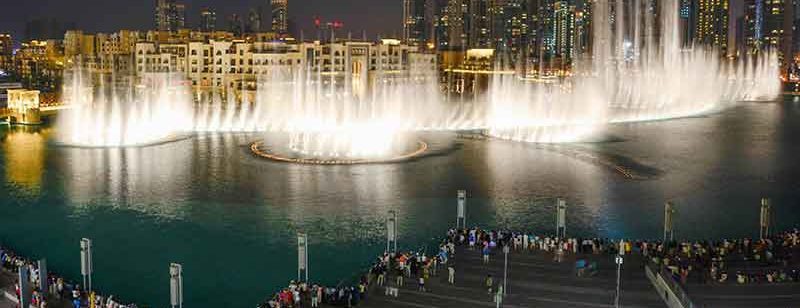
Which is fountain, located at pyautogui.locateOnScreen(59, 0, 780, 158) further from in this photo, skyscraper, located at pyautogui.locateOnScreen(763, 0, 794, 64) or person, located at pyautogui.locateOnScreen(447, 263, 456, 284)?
skyscraper, located at pyautogui.locateOnScreen(763, 0, 794, 64)

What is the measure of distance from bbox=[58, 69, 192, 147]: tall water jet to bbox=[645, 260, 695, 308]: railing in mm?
45284

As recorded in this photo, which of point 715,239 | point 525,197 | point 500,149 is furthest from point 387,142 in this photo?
point 715,239

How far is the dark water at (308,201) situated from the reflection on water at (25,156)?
0.25 m

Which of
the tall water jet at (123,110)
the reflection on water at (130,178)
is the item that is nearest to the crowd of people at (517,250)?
the reflection on water at (130,178)

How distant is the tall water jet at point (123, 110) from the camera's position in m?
63.5

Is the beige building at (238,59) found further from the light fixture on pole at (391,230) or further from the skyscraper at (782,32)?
the skyscraper at (782,32)

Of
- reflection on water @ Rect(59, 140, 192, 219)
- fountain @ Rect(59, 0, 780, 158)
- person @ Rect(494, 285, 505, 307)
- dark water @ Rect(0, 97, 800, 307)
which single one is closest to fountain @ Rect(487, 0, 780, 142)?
fountain @ Rect(59, 0, 780, 158)

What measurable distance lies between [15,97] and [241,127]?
25242 mm

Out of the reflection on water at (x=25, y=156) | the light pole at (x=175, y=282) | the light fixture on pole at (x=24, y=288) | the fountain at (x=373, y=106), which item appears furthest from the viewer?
the fountain at (x=373, y=106)

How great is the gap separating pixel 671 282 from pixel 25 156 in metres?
46.7

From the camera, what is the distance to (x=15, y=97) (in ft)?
256

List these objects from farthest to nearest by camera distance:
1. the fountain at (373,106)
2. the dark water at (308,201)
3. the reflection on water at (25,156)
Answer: the fountain at (373,106) < the reflection on water at (25,156) < the dark water at (308,201)

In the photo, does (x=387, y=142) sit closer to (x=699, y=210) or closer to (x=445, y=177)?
(x=445, y=177)

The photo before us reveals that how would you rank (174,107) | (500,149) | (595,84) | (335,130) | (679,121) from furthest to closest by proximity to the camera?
(595,84)
(174,107)
(679,121)
(335,130)
(500,149)
